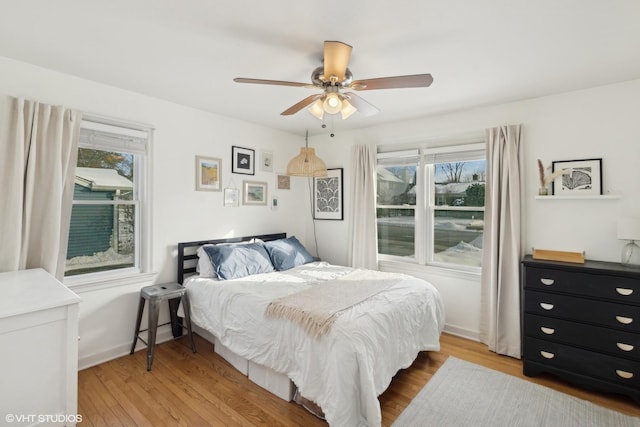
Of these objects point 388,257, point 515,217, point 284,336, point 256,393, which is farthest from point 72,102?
point 515,217

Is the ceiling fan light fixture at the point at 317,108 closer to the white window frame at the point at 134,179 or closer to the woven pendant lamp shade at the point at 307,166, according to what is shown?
the woven pendant lamp shade at the point at 307,166

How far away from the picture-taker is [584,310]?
2.38 metres

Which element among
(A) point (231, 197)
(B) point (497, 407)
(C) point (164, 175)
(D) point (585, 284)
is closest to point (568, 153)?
(D) point (585, 284)

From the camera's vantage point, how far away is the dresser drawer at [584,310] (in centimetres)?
222

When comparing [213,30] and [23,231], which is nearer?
[213,30]

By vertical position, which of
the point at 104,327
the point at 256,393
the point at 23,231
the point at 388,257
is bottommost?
the point at 256,393

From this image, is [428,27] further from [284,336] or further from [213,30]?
[284,336]

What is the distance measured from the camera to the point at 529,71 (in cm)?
237

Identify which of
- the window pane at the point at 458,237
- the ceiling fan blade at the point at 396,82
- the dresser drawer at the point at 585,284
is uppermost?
the ceiling fan blade at the point at 396,82

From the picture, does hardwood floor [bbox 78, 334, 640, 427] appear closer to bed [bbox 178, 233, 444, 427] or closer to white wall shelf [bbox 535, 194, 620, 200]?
bed [bbox 178, 233, 444, 427]

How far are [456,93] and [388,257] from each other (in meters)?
2.11

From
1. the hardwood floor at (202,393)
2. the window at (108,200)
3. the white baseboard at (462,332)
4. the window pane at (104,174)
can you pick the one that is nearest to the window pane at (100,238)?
the window at (108,200)

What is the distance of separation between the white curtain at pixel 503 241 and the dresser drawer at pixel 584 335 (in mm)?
383

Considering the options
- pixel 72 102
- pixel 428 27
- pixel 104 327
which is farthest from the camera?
pixel 104 327
